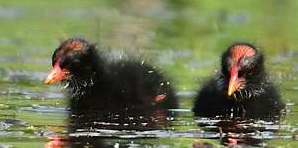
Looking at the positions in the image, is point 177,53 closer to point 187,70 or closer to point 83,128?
point 187,70

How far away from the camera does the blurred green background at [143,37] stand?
11.6 m

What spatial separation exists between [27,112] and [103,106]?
0.71 m

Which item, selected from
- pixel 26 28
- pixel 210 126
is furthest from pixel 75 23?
pixel 210 126

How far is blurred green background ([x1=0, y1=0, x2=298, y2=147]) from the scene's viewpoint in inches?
456

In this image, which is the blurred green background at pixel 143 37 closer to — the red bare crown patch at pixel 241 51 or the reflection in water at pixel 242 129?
the reflection in water at pixel 242 129

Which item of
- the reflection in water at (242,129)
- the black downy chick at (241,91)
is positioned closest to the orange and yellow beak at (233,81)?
the black downy chick at (241,91)

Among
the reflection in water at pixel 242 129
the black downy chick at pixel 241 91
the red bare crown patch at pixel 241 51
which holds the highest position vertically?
the red bare crown patch at pixel 241 51

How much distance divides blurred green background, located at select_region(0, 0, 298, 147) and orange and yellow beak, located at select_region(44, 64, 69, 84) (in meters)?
0.34

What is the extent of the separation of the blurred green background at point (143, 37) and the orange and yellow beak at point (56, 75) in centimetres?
34

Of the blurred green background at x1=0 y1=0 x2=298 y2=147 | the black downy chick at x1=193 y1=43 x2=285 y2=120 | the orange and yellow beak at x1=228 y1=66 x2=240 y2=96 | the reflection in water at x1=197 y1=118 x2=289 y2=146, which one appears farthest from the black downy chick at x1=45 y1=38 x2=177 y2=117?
the orange and yellow beak at x1=228 y1=66 x2=240 y2=96

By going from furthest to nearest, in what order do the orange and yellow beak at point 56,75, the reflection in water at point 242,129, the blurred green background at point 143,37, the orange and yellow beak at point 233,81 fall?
1. the blurred green background at point 143,37
2. the orange and yellow beak at point 56,75
3. the orange and yellow beak at point 233,81
4. the reflection in water at point 242,129

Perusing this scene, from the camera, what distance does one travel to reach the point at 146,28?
19891 millimetres

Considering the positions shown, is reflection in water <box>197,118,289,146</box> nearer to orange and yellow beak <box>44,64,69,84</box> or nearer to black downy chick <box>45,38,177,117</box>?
black downy chick <box>45,38,177,117</box>

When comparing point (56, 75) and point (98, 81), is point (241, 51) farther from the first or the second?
point (56, 75)
